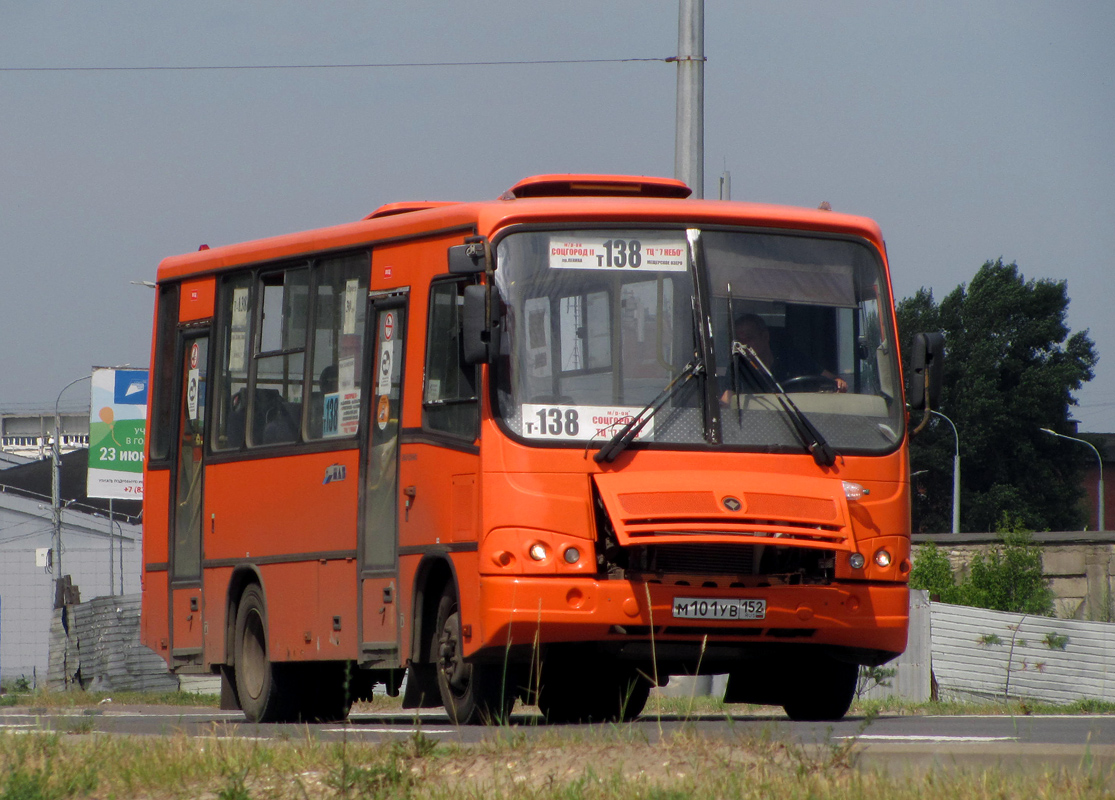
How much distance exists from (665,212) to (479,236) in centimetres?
115

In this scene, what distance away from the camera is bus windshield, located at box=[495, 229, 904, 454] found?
11.0 metres

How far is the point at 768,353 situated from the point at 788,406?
0.34 metres

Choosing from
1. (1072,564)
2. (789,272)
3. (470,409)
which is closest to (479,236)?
(470,409)

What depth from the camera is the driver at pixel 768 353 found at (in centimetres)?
1126

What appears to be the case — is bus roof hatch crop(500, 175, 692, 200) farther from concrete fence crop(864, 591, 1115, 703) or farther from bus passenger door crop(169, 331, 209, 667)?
concrete fence crop(864, 591, 1115, 703)

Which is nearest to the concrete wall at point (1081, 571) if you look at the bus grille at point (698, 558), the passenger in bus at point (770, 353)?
the passenger in bus at point (770, 353)

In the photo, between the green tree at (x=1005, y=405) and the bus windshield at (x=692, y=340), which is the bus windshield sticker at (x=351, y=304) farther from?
the green tree at (x=1005, y=405)

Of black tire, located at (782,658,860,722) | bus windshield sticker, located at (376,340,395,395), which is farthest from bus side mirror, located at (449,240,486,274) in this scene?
black tire, located at (782,658,860,722)

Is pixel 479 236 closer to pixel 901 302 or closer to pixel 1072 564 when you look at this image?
pixel 1072 564

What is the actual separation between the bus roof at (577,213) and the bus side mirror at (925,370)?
650mm

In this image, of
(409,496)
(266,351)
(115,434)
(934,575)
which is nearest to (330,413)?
(266,351)

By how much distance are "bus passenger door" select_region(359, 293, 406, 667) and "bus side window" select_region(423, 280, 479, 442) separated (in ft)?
1.41

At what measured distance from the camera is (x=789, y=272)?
37.9 feet

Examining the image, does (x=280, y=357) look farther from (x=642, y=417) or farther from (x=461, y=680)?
(x=642, y=417)
